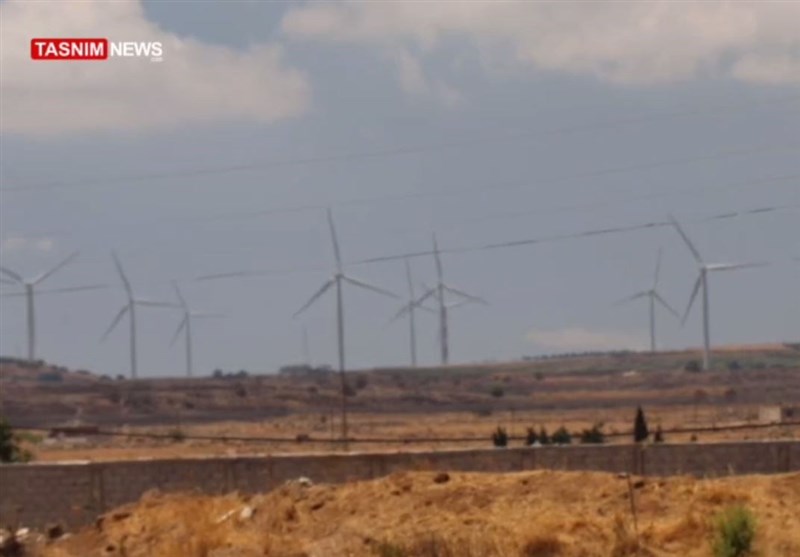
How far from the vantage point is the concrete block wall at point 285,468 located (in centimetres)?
4250

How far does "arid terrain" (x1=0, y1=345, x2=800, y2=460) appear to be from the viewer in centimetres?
9206

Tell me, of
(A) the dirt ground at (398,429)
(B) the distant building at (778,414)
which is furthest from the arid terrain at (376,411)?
(B) the distant building at (778,414)

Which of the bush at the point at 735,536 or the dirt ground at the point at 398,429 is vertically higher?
the dirt ground at the point at 398,429

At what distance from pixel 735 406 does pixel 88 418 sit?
4910cm

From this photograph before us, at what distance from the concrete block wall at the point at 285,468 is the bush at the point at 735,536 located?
1204cm

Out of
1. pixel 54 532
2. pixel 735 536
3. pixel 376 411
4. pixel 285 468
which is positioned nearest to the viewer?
pixel 735 536

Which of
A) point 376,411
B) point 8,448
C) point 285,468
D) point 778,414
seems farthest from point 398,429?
point 285,468

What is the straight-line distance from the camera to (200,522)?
37.2 meters

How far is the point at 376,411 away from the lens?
481 ft

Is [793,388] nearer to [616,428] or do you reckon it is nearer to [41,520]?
[616,428]

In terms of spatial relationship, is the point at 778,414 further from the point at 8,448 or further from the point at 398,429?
the point at 8,448

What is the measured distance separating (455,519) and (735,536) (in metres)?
6.86

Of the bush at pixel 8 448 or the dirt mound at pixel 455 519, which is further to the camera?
the bush at pixel 8 448

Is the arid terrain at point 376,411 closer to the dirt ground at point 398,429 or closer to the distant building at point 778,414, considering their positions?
the dirt ground at point 398,429
